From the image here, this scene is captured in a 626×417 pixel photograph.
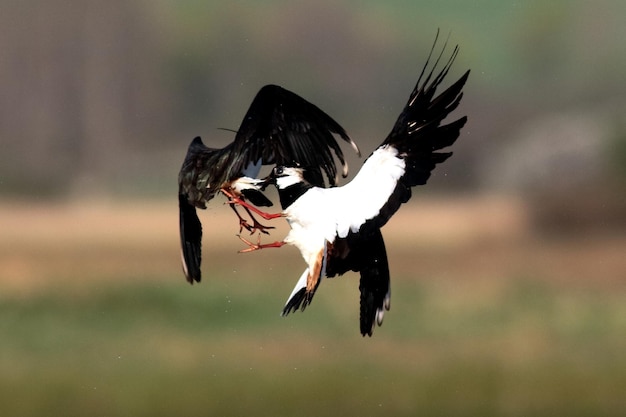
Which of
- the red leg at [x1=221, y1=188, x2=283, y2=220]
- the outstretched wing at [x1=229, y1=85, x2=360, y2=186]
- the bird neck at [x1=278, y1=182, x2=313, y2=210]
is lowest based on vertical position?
the red leg at [x1=221, y1=188, x2=283, y2=220]

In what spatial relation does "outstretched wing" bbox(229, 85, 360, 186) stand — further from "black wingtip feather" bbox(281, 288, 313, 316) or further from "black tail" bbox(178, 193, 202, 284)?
"black tail" bbox(178, 193, 202, 284)

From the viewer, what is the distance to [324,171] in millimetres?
6020

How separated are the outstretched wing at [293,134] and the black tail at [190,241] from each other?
2.18 feet

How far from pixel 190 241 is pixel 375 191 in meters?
1.32

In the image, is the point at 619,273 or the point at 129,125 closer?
the point at 619,273

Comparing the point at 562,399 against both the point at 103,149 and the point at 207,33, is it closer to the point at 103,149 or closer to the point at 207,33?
the point at 103,149

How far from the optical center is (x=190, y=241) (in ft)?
21.7

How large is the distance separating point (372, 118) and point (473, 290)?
18.4ft

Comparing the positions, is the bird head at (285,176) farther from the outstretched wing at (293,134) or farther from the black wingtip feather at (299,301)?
the black wingtip feather at (299,301)

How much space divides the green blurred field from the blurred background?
24mm

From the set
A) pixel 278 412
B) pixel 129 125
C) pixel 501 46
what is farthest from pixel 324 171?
pixel 501 46

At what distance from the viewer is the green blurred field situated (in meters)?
8.73

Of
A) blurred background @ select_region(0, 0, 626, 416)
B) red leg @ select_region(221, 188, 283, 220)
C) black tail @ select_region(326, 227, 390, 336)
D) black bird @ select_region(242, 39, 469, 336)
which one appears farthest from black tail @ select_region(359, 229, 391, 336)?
blurred background @ select_region(0, 0, 626, 416)

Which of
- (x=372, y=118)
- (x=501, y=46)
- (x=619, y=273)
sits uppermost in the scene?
(x=501, y=46)
